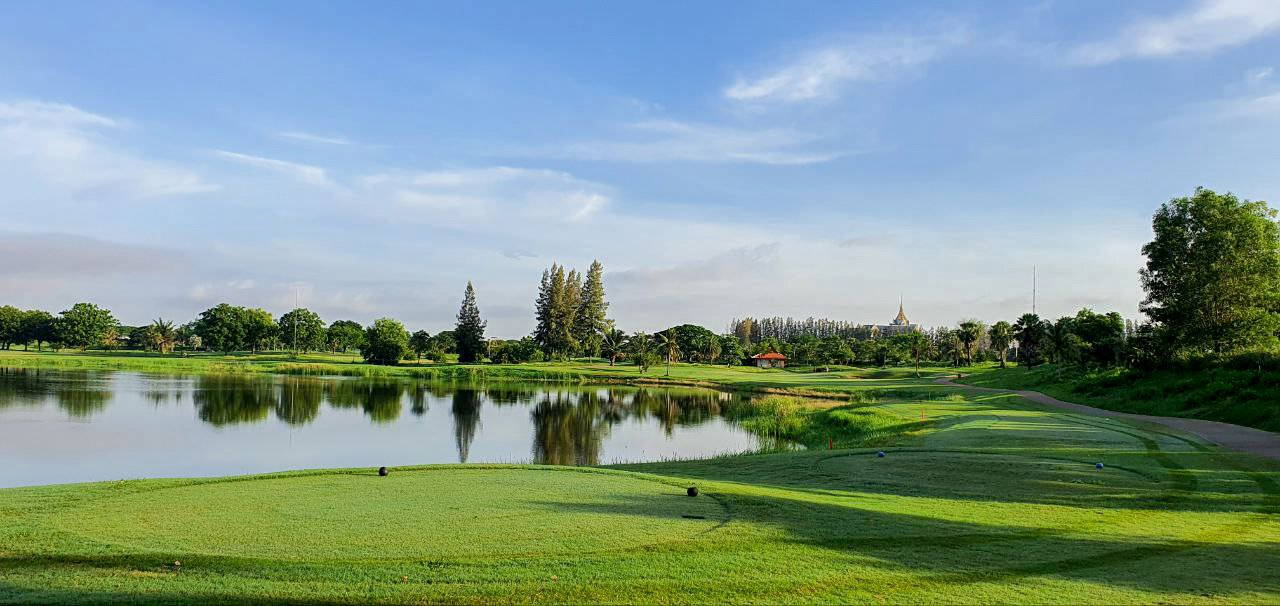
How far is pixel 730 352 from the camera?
148375 mm

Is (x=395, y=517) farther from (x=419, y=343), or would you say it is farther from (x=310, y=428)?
(x=419, y=343)

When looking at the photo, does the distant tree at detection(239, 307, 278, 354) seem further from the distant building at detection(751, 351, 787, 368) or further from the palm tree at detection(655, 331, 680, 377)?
the distant building at detection(751, 351, 787, 368)

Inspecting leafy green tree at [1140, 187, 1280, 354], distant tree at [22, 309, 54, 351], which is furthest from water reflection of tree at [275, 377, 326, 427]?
distant tree at [22, 309, 54, 351]

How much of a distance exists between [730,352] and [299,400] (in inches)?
4170

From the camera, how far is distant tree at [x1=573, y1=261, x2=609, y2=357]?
447 feet

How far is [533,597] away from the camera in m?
7.01

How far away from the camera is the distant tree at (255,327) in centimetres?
13475

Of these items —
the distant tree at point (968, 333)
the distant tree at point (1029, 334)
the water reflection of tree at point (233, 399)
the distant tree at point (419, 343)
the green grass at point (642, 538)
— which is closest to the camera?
the green grass at point (642, 538)

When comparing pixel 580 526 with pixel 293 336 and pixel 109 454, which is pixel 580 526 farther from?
pixel 293 336

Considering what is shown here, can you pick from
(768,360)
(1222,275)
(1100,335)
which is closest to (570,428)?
(1222,275)

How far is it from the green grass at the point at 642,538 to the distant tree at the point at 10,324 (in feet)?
540

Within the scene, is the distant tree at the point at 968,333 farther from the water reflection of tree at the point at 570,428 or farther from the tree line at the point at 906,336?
the water reflection of tree at the point at 570,428

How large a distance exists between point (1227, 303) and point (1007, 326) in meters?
59.6

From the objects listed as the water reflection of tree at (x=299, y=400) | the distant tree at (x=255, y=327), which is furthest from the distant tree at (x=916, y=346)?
the distant tree at (x=255, y=327)
